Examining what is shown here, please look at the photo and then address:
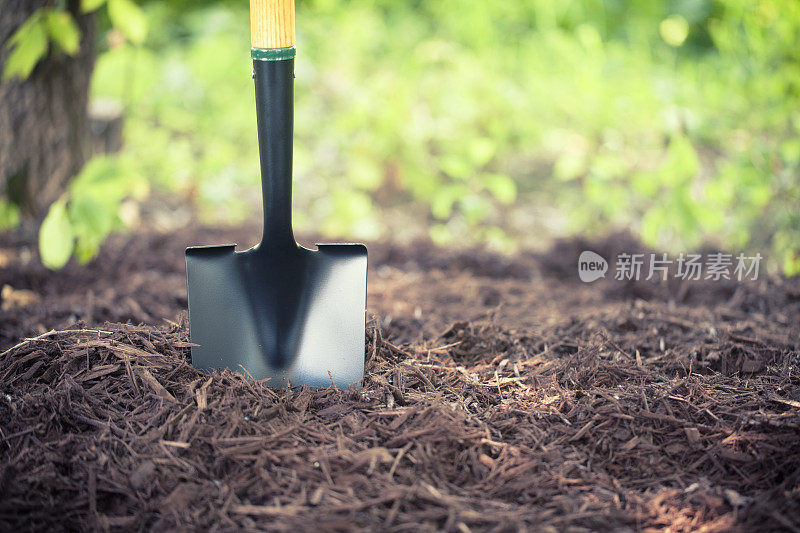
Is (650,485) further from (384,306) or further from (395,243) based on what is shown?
(395,243)

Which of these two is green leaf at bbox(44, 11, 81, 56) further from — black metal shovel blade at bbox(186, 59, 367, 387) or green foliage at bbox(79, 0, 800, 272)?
black metal shovel blade at bbox(186, 59, 367, 387)

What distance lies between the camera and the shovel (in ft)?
4.45

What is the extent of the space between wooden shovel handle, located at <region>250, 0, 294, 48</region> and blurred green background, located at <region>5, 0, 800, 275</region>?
109 cm

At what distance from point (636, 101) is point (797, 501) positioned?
2.36 meters

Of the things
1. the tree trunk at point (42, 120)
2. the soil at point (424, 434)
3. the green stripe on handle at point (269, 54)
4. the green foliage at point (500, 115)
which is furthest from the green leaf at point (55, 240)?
the green foliage at point (500, 115)

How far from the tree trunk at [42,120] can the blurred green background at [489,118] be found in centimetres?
17

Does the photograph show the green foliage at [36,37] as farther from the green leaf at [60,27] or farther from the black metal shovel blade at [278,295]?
the black metal shovel blade at [278,295]

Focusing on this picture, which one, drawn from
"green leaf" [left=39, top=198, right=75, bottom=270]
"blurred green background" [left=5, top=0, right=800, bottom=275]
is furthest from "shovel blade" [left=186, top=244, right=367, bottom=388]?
"blurred green background" [left=5, top=0, right=800, bottom=275]

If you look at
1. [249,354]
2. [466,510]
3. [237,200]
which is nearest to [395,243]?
[237,200]

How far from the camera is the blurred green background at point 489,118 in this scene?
8.83 feet

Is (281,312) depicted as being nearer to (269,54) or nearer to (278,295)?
(278,295)

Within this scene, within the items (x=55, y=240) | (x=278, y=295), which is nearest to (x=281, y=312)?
(x=278, y=295)

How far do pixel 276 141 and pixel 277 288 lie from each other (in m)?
0.32

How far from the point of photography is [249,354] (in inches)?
54.4
